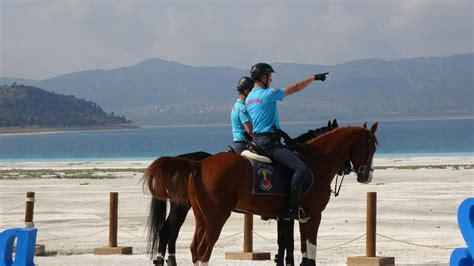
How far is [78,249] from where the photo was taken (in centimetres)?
2030

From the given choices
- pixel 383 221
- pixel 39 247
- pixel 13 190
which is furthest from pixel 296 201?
pixel 13 190

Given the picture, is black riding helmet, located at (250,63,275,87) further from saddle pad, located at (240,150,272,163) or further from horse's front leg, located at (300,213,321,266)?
horse's front leg, located at (300,213,321,266)

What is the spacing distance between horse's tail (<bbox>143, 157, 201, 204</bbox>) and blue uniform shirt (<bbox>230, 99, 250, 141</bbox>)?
1200mm

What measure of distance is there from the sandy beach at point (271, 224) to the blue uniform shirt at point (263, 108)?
3.76m

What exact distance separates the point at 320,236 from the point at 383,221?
10.2ft

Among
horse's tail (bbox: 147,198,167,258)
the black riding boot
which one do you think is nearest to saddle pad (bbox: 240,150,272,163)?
the black riding boot

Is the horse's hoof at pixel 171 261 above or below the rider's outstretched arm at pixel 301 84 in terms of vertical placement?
below

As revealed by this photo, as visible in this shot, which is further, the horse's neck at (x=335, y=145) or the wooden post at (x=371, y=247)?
the wooden post at (x=371, y=247)

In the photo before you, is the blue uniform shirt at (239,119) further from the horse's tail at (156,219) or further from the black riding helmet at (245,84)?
the horse's tail at (156,219)

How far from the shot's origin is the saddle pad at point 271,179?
45.6ft

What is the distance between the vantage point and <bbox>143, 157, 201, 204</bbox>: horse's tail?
549 inches

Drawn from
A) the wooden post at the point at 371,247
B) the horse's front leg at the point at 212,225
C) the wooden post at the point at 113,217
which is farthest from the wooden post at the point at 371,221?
the wooden post at the point at 113,217

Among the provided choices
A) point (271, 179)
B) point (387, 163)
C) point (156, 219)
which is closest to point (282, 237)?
point (271, 179)

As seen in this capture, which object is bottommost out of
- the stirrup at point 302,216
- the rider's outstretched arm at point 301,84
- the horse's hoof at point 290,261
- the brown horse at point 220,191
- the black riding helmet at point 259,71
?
the horse's hoof at point 290,261
